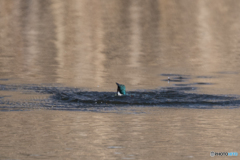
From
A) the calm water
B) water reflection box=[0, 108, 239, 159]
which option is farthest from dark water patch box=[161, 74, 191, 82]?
water reflection box=[0, 108, 239, 159]

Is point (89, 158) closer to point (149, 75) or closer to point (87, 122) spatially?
point (87, 122)

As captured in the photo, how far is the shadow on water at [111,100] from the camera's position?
45.3 ft

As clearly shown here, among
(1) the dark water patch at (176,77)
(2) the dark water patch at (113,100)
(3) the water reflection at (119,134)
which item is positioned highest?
(1) the dark water patch at (176,77)

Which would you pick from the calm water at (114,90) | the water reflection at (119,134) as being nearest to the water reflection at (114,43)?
the calm water at (114,90)

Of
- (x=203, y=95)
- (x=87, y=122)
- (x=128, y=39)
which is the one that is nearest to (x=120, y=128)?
(x=87, y=122)

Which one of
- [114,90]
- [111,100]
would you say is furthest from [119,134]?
[114,90]

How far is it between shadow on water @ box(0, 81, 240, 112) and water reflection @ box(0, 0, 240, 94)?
3.30ft

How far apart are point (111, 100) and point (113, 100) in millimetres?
48

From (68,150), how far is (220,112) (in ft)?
14.7

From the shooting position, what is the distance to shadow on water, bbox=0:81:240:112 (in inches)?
543

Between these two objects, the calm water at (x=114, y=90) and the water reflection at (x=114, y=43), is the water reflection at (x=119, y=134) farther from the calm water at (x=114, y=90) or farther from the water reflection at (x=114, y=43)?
the water reflection at (x=114, y=43)

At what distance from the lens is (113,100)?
1444cm

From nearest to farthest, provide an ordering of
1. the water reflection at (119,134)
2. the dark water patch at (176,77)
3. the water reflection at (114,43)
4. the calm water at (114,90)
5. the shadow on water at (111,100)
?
the water reflection at (119,134) < the calm water at (114,90) < the shadow on water at (111,100) < the dark water patch at (176,77) < the water reflection at (114,43)

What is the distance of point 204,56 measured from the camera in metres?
23.9
